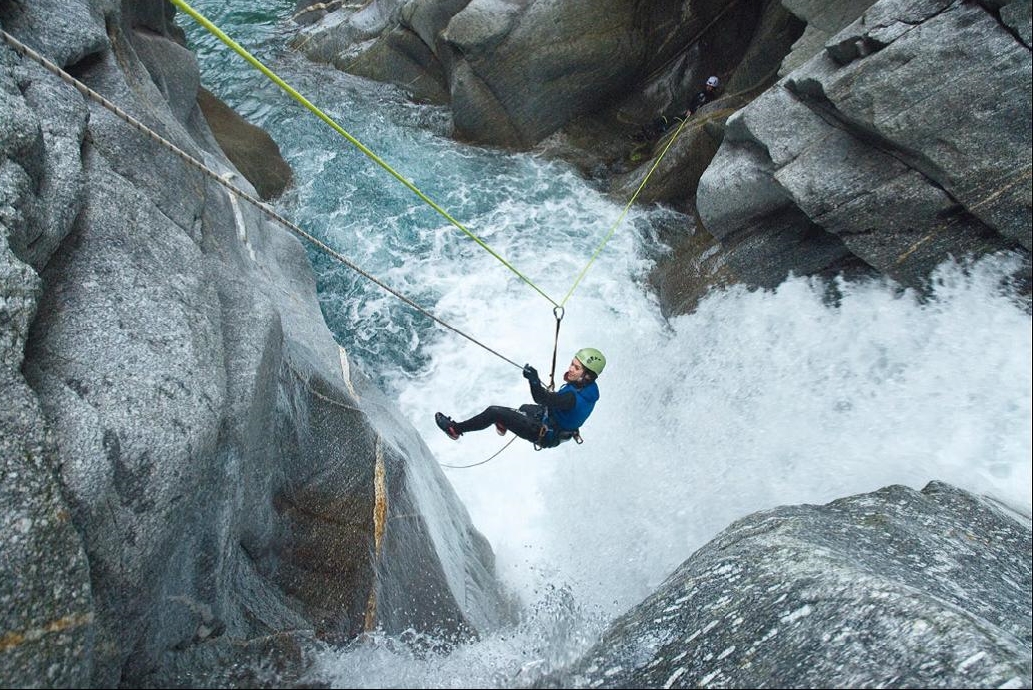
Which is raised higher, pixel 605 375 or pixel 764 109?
pixel 764 109

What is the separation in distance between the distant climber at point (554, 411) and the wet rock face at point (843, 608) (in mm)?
2054

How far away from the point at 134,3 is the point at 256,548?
8.17 metres

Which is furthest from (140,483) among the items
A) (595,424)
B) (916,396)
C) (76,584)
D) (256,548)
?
(916,396)

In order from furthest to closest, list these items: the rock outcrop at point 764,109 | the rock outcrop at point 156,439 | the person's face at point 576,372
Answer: the rock outcrop at point 764,109
the person's face at point 576,372
the rock outcrop at point 156,439

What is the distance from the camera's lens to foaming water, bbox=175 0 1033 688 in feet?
21.8

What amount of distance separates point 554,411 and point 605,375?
3542 mm

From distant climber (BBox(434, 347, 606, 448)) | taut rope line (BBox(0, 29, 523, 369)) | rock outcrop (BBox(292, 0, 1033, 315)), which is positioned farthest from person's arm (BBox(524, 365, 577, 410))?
rock outcrop (BBox(292, 0, 1033, 315))

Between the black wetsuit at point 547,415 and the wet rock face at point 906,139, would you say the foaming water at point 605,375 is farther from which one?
the black wetsuit at point 547,415

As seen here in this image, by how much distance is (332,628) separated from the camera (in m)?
5.00

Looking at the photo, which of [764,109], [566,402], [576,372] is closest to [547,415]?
[566,402]

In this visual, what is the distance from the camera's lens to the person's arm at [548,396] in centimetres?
654

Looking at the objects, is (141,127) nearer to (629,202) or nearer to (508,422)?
(508,422)

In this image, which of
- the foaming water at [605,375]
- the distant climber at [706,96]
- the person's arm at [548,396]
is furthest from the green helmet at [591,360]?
the distant climber at [706,96]

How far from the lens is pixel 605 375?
10.3 m
